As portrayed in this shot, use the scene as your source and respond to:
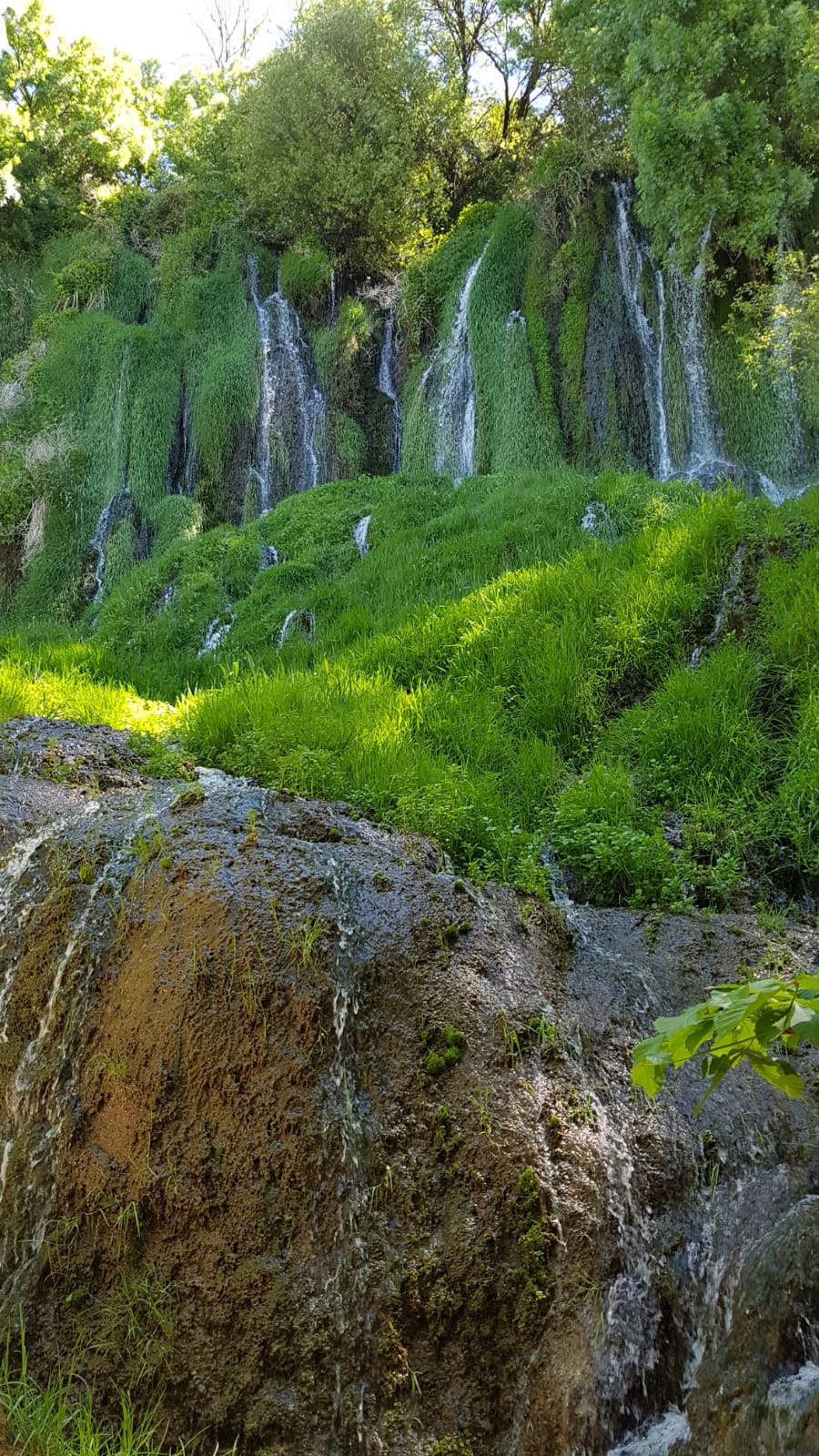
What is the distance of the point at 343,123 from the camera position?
16328mm

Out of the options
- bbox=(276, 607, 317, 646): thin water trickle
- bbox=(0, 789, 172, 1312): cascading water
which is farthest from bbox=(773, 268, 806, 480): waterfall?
bbox=(0, 789, 172, 1312): cascading water

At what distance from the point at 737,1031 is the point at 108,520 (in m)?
13.8

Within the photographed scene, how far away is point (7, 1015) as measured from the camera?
330 cm

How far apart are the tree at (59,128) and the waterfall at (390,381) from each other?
8399mm

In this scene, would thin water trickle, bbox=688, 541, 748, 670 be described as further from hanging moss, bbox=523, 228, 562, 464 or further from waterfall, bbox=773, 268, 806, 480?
hanging moss, bbox=523, 228, 562, 464

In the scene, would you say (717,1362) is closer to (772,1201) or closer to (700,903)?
(772,1201)

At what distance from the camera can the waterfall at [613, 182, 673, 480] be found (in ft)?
38.7

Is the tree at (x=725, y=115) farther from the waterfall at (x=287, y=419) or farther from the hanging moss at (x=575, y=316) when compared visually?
the waterfall at (x=287, y=419)

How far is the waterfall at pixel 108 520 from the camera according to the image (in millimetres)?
13507

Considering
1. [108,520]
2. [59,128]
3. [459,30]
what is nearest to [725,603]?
[108,520]

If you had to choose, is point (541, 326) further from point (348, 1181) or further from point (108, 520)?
point (348, 1181)

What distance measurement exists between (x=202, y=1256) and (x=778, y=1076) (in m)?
1.98

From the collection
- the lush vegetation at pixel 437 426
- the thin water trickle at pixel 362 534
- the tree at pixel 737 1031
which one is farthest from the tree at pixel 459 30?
the tree at pixel 737 1031

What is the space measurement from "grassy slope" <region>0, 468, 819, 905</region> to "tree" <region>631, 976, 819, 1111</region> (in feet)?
8.18
